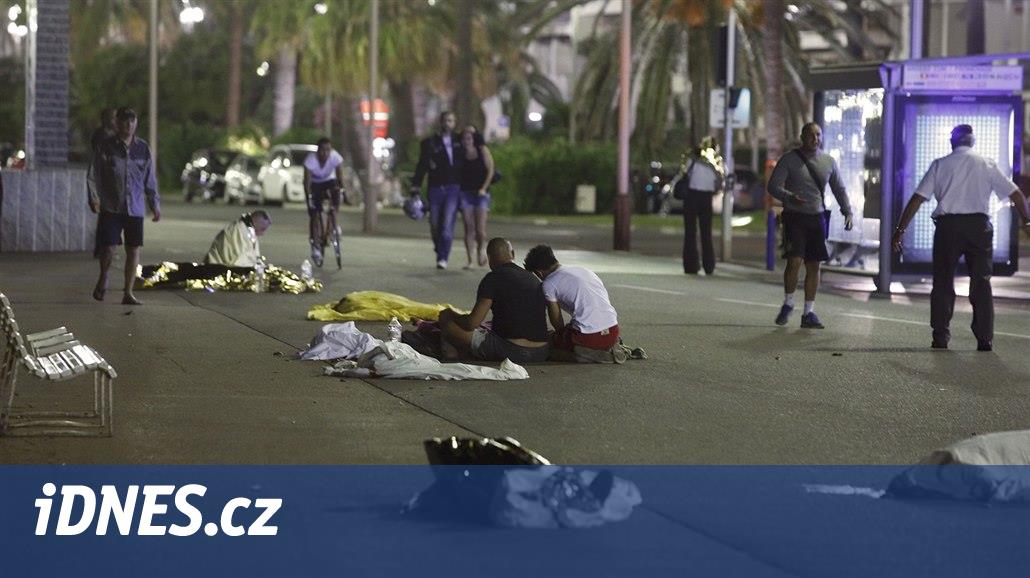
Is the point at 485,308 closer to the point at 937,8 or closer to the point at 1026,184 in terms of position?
the point at 1026,184

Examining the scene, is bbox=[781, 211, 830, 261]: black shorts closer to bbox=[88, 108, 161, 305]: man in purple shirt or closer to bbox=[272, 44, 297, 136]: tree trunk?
bbox=[88, 108, 161, 305]: man in purple shirt

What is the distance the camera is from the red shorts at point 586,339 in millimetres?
14523

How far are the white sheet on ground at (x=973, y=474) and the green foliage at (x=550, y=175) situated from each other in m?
38.5

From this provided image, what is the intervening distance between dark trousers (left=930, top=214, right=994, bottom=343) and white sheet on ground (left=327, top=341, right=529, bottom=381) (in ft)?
13.9

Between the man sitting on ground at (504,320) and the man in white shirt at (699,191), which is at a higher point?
the man in white shirt at (699,191)

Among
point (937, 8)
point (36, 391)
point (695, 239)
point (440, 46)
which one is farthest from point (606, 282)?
point (937, 8)

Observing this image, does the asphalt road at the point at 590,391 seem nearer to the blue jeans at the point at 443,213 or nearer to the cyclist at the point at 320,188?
the blue jeans at the point at 443,213

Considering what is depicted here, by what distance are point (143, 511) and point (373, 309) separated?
9559 millimetres

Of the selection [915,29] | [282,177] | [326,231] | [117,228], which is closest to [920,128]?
[915,29]

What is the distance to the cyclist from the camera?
25.8 meters

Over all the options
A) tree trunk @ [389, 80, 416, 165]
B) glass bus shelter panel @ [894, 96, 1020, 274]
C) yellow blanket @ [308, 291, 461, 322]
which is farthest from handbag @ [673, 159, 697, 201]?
tree trunk @ [389, 80, 416, 165]

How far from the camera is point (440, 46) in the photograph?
60.8 metres

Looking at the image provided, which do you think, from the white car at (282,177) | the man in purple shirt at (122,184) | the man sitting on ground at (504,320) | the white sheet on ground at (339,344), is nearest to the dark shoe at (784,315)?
the man sitting on ground at (504,320)

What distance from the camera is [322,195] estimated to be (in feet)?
85.6
